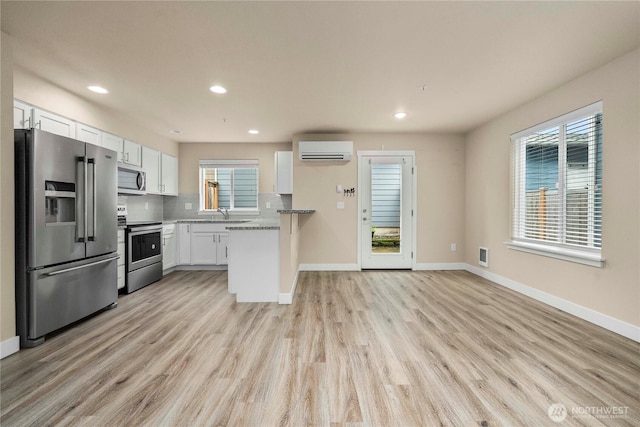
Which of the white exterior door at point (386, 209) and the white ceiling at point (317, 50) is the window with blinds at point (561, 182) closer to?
the white ceiling at point (317, 50)

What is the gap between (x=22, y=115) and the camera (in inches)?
100.0

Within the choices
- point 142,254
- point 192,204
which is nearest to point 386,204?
point 192,204

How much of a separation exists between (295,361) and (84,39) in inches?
116

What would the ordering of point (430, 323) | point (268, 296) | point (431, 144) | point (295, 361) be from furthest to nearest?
point (431, 144), point (268, 296), point (430, 323), point (295, 361)

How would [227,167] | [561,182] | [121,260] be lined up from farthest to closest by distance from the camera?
[227,167]
[121,260]
[561,182]

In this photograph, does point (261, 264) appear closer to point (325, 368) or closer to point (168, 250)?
point (325, 368)

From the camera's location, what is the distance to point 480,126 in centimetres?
441

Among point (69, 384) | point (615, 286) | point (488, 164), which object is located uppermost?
point (488, 164)

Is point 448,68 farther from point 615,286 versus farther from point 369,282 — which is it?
point 369,282

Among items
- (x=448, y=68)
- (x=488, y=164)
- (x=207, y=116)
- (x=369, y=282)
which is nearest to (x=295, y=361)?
(x=369, y=282)

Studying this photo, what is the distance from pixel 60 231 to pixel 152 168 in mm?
2461

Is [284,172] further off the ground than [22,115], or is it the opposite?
[22,115]

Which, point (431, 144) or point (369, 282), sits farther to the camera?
point (431, 144)

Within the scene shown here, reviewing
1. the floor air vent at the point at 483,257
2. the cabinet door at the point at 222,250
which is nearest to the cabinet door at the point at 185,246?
the cabinet door at the point at 222,250
